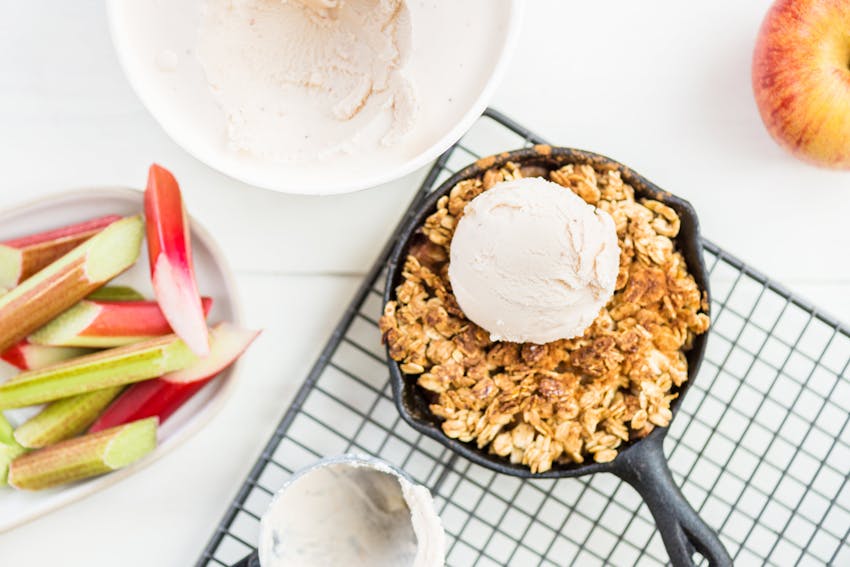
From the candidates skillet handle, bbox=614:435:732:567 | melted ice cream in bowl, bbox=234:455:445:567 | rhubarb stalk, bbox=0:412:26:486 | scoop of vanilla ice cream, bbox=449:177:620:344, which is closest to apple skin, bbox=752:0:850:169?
scoop of vanilla ice cream, bbox=449:177:620:344

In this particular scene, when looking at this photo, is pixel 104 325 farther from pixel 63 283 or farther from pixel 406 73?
pixel 406 73

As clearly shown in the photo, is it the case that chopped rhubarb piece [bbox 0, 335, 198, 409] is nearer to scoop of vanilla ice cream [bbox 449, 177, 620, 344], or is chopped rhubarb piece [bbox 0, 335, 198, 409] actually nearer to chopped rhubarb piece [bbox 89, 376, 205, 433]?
chopped rhubarb piece [bbox 89, 376, 205, 433]

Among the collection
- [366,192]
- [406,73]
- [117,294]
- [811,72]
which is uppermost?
[811,72]

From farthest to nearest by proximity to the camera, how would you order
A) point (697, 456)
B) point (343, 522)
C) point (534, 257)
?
point (697, 456), point (343, 522), point (534, 257)

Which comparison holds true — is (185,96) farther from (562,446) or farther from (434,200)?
(562,446)

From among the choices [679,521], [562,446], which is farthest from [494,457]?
[679,521]

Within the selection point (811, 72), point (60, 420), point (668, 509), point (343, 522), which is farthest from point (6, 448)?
point (811, 72)
